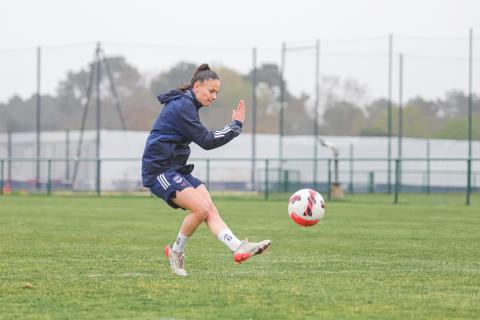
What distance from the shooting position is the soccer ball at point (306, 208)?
29.8ft

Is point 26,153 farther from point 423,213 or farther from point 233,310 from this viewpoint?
point 233,310

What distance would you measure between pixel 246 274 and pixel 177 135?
4.40 feet

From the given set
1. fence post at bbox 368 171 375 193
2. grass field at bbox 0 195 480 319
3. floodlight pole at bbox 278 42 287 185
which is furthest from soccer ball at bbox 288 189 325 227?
A: fence post at bbox 368 171 375 193

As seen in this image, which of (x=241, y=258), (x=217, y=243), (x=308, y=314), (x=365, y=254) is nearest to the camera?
(x=308, y=314)

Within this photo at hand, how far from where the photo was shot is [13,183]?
36500 mm

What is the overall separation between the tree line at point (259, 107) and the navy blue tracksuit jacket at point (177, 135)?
29.9 meters

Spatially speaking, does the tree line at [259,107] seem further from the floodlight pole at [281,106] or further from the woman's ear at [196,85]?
the woman's ear at [196,85]

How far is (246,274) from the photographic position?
26.2 ft

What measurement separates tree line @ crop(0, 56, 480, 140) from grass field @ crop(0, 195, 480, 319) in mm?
22733

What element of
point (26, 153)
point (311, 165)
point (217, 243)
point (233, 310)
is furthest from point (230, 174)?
point (233, 310)

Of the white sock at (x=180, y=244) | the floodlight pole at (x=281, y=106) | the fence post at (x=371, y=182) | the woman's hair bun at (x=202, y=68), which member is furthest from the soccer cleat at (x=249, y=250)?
the fence post at (x=371, y=182)

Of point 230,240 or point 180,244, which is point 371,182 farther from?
point 230,240

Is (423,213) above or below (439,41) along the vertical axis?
below

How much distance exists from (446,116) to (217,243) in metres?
27.0
